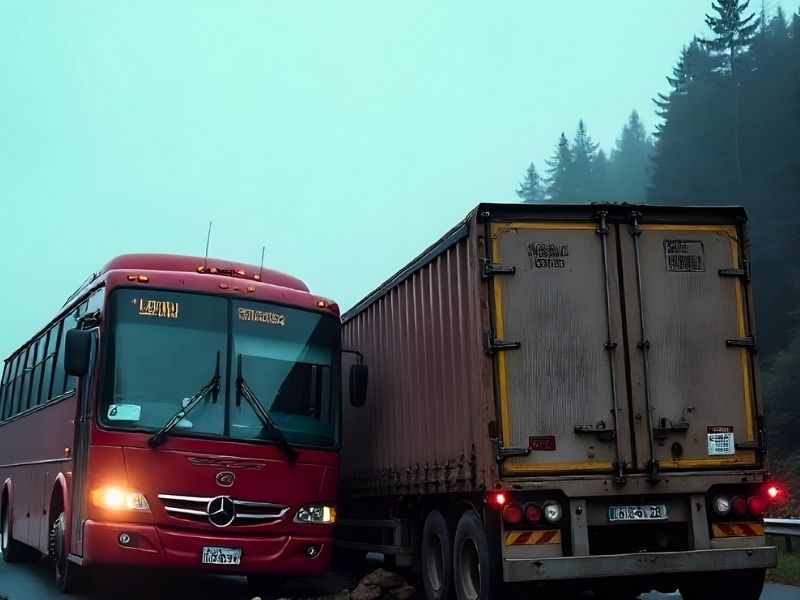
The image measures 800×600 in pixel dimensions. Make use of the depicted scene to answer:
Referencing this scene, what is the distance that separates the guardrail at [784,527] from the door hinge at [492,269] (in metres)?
6.69

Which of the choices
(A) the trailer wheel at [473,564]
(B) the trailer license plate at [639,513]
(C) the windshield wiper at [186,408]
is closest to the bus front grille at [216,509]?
(C) the windshield wiper at [186,408]

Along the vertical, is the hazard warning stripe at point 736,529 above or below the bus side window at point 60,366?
below

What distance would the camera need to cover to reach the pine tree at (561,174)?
8656cm

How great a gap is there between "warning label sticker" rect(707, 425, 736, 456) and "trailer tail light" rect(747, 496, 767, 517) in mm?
434

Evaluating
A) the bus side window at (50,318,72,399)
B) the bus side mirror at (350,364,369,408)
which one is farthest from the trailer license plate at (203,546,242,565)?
the bus side window at (50,318,72,399)

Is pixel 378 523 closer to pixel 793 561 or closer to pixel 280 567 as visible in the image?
pixel 280 567

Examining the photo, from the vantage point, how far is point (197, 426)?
9.49 meters

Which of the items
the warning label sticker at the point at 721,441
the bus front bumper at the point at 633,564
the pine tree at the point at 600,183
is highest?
the pine tree at the point at 600,183

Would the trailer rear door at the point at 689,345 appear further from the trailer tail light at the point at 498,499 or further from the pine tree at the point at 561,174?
the pine tree at the point at 561,174

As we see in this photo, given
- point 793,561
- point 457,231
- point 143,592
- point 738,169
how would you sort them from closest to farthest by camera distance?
point 457,231, point 143,592, point 793,561, point 738,169

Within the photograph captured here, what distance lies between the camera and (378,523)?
11.7m

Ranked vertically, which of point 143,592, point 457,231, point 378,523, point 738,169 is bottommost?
point 143,592

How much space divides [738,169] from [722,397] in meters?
49.0

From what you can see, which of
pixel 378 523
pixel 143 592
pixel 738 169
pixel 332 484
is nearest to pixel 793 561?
pixel 378 523
